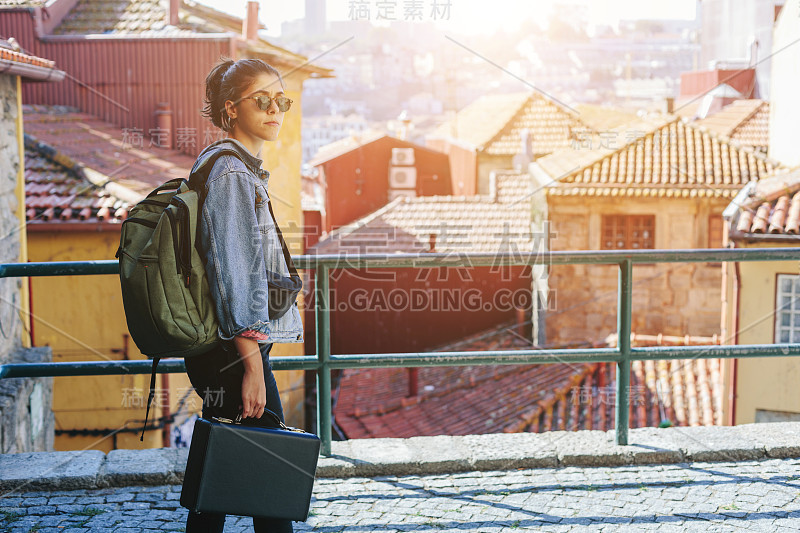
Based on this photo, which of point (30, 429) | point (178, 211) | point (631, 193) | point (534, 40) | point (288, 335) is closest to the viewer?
point (178, 211)

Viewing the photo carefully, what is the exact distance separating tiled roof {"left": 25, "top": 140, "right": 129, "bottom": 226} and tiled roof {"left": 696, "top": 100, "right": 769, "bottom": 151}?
2042 centimetres

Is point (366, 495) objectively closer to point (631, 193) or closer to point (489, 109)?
point (631, 193)

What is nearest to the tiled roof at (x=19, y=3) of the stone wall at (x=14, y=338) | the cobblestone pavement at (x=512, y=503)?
the stone wall at (x=14, y=338)

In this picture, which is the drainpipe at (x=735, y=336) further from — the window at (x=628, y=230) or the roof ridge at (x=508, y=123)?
the roof ridge at (x=508, y=123)

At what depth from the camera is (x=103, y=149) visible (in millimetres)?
13625

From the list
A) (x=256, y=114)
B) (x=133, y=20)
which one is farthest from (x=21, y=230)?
(x=133, y=20)

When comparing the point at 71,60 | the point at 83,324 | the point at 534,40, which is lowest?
the point at 83,324

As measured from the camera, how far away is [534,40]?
311ft

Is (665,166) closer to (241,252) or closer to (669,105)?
(669,105)

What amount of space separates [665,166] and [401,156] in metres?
13.0

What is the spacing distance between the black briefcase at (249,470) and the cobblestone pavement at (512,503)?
61 centimetres

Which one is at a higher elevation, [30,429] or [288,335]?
[288,335]

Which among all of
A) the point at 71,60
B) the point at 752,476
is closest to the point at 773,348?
the point at 752,476

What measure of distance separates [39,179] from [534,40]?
8789 centimetres
